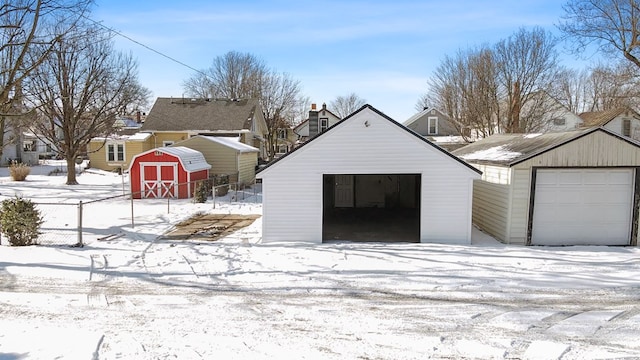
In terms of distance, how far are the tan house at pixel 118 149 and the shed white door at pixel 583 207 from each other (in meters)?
29.0

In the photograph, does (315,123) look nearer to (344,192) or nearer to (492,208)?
(344,192)

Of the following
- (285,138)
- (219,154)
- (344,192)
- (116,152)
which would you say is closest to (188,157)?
(219,154)

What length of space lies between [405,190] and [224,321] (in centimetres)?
1479

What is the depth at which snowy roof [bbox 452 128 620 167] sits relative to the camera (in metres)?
11.3

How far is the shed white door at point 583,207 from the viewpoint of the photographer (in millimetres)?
11492

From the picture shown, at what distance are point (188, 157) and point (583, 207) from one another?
17.7 meters

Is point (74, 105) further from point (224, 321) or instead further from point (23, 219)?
point (224, 321)

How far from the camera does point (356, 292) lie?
7.55m

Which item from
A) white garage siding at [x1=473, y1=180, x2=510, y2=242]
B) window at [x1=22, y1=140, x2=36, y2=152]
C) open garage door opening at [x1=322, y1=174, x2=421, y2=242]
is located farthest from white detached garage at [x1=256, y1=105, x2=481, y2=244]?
window at [x1=22, y1=140, x2=36, y2=152]

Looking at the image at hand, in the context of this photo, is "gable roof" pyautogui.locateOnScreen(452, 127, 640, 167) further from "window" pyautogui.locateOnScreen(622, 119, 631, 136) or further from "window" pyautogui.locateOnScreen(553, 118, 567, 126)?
"window" pyautogui.locateOnScreen(622, 119, 631, 136)

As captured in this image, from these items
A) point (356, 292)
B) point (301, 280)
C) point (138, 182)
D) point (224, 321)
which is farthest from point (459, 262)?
point (138, 182)

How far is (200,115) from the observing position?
3462cm

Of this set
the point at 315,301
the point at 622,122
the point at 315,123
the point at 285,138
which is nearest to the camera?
the point at 315,301

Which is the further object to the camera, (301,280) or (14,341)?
(301,280)
